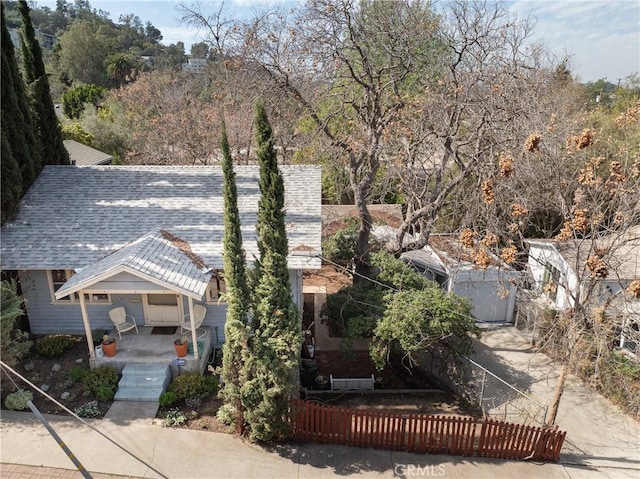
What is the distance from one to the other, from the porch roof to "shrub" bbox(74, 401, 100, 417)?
2685 millimetres

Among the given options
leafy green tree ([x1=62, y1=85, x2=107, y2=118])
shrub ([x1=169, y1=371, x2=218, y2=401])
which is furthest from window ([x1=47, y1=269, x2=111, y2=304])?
leafy green tree ([x1=62, y1=85, x2=107, y2=118])

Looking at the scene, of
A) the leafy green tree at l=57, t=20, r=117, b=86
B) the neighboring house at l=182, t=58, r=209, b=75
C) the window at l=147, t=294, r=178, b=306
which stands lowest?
the window at l=147, t=294, r=178, b=306

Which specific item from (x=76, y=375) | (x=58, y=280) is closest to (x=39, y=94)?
(x=58, y=280)

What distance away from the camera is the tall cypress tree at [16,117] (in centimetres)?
1346

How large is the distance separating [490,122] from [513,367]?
7651mm

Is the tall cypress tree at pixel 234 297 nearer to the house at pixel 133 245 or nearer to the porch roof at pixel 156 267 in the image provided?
the house at pixel 133 245

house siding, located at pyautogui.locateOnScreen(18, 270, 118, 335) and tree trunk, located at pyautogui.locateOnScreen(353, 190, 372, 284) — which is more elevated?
tree trunk, located at pyautogui.locateOnScreen(353, 190, 372, 284)

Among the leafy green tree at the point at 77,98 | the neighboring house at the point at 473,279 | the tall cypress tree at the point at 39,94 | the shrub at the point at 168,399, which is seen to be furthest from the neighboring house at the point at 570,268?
the leafy green tree at the point at 77,98

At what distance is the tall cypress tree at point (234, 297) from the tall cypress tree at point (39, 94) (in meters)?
10.2

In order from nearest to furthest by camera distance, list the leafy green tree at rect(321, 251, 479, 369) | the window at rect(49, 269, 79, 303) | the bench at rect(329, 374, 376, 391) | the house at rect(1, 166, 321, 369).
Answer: the house at rect(1, 166, 321, 369)
the leafy green tree at rect(321, 251, 479, 369)
the bench at rect(329, 374, 376, 391)
the window at rect(49, 269, 79, 303)

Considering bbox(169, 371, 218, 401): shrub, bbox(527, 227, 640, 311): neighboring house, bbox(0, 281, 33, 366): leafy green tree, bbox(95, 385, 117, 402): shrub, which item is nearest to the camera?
bbox(0, 281, 33, 366): leafy green tree

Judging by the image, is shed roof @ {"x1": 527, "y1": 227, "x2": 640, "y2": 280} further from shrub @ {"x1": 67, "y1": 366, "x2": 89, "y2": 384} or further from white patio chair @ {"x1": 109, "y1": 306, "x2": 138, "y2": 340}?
shrub @ {"x1": 67, "y1": 366, "x2": 89, "y2": 384}

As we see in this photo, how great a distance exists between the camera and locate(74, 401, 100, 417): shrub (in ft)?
34.2

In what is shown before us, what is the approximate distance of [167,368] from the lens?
38.2 feet
